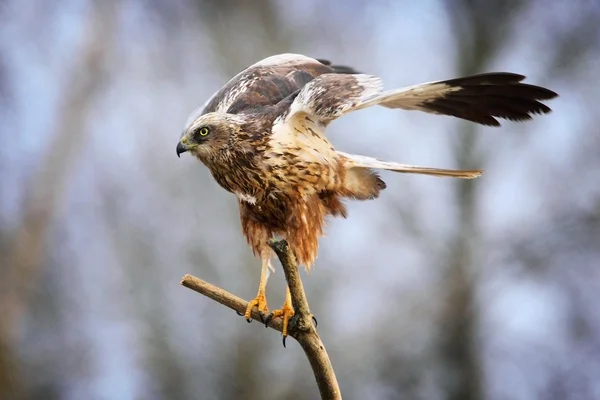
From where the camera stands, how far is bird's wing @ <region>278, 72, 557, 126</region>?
3.27 ft

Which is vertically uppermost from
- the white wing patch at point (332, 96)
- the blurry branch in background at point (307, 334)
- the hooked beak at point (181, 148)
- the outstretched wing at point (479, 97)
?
the outstretched wing at point (479, 97)

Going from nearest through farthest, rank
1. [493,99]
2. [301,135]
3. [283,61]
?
[493,99]
[301,135]
[283,61]

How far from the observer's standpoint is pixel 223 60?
108 inches

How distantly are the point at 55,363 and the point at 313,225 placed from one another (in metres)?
1.98

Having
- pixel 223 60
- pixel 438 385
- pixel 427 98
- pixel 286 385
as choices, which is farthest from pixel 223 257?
pixel 427 98

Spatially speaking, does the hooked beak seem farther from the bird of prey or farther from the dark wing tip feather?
the dark wing tip feather

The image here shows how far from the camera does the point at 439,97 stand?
1.05 metres

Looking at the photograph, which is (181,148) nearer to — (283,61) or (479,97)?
(283,61)

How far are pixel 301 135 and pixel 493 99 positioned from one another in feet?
1.02

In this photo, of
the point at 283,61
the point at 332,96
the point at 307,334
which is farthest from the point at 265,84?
the point at 307,334

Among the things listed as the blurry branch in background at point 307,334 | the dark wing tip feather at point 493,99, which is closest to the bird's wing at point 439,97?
the dark wing tip feather at point 493,99

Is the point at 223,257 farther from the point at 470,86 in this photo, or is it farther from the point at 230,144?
the point at 470,86

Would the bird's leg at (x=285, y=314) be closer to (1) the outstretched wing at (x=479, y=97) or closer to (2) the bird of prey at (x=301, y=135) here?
(2) the bird of prey at (x=301, y=135)

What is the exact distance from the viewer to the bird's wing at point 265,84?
1198mm
